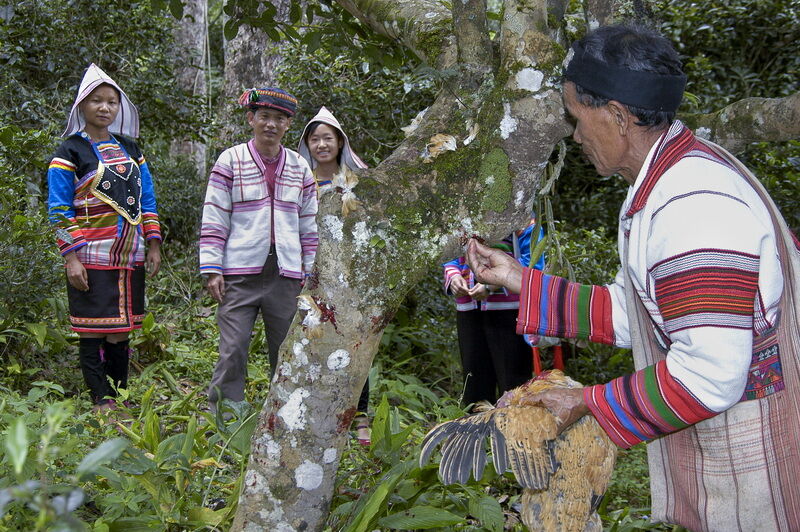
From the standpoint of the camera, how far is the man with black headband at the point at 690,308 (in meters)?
1.78

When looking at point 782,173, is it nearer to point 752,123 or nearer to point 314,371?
point 752,123

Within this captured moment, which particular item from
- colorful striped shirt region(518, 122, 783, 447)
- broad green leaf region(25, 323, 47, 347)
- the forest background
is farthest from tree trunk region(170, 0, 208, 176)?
colorful striped shirt region(518, 122, 783, 447)

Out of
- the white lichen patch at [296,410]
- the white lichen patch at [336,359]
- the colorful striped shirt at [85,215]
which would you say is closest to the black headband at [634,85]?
the white lichen patch at [336,359]

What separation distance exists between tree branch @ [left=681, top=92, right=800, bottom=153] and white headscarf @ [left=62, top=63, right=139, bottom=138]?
3.50 meters

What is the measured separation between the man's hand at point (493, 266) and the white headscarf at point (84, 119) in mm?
3147

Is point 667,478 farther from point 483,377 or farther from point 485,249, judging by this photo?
point 483,377

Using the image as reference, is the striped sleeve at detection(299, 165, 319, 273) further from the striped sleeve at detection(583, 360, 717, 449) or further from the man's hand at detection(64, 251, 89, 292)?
the striped sleeve at detection(583, 360, 717, 449)

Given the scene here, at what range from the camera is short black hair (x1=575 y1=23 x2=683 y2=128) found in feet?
6.52

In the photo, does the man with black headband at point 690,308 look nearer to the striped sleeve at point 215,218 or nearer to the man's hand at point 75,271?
the striped sleeve at point 215,218

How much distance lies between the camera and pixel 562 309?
7.68ft

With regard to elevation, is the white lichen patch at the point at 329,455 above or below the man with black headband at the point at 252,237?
below

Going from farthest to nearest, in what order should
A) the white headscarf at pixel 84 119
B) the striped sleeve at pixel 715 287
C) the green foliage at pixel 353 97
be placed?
the green foliage at pixel 353 97
the white headscarf at pixel 84 119
the striped sleeve at pixel 715 287

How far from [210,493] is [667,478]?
1.84 meters

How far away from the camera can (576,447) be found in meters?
2.09
